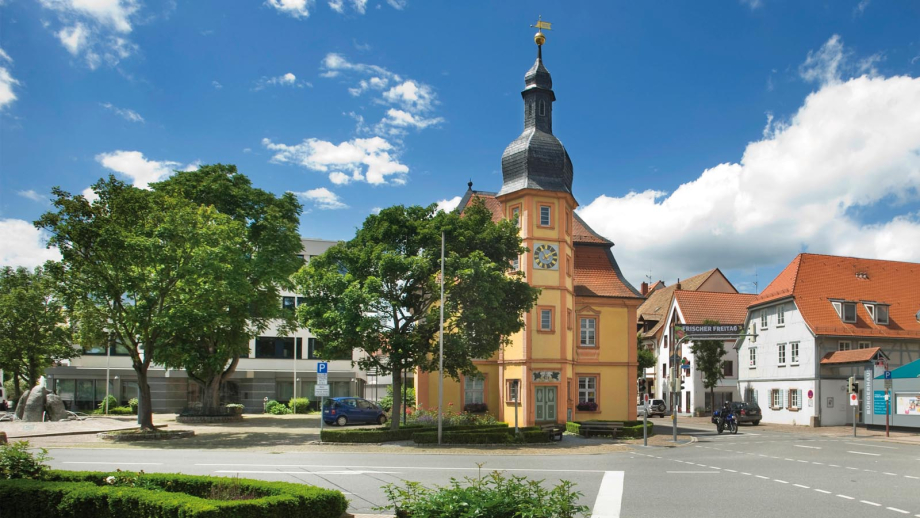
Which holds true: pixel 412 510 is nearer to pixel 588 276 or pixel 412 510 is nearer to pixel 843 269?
pixel 588 276

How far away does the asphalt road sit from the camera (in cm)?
1485

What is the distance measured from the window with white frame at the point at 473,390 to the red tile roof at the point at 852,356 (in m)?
23.6

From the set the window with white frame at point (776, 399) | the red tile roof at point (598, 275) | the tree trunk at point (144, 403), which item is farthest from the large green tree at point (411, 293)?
the window with white frame at point (776, 399)

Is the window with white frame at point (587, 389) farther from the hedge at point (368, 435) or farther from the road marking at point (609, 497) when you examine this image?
the road marking at point (609, 497)

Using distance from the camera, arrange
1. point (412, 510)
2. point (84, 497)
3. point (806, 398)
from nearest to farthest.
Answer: point (412, 510) < point (84, 497) < point (806, 398)

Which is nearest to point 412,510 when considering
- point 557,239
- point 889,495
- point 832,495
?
point 832,495

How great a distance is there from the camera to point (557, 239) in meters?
39.7

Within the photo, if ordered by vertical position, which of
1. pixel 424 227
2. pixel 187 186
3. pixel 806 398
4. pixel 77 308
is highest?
pixel 187 186

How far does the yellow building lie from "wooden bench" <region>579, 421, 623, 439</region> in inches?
124

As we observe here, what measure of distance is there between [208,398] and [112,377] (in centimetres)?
1785

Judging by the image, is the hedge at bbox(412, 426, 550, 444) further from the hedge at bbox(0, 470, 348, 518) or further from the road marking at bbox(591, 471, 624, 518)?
the hedge at bbox(0, 470, 348, 518)

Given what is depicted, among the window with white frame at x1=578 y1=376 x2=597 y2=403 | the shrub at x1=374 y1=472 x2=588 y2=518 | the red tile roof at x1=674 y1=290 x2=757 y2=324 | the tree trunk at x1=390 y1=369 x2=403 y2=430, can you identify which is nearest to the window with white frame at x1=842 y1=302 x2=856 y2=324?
the red tile roof at x1=674 y1=290 x2=757 y2=324

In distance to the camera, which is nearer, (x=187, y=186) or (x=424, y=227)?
(x=424, y=227)

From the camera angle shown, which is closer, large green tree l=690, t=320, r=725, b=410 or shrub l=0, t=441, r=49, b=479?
shrub l=0, t=441, r=49, b=479
